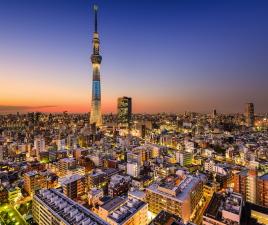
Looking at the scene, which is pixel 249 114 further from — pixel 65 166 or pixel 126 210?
pixel 126 210

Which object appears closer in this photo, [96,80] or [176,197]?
[176,197]

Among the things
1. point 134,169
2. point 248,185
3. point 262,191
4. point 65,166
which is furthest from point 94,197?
point 262,191

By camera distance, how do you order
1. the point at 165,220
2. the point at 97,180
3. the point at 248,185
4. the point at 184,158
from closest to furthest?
the point at 165,220 < the point at 248,185 < the point at 97,180 < the point at 184,158

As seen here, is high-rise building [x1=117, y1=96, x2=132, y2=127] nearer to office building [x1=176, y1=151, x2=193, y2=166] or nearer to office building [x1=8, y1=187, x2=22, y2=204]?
office building [x1=176, y1=151, x2=193, y2=166]

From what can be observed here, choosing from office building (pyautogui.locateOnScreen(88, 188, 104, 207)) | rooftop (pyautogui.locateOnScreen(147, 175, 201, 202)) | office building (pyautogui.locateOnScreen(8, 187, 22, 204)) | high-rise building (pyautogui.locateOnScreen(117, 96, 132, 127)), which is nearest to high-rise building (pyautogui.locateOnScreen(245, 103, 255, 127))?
high-rise building (pyautogui.locateOnScreen(117, 96, 132, 127))

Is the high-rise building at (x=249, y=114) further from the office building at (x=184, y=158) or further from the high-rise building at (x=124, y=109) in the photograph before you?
the office building at (x=184, y=158)

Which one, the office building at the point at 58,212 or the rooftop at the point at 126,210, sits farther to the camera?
the rooftop at the point at 126,210

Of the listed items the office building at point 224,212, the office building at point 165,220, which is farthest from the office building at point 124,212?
the office building at point 224,212

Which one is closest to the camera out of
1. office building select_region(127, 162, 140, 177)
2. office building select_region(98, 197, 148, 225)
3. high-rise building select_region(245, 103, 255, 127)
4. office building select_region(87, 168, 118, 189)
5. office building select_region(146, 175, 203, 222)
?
office building select_region(98, 197, 148, 225)

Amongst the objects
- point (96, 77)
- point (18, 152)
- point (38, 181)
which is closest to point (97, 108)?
point (96, 77)
